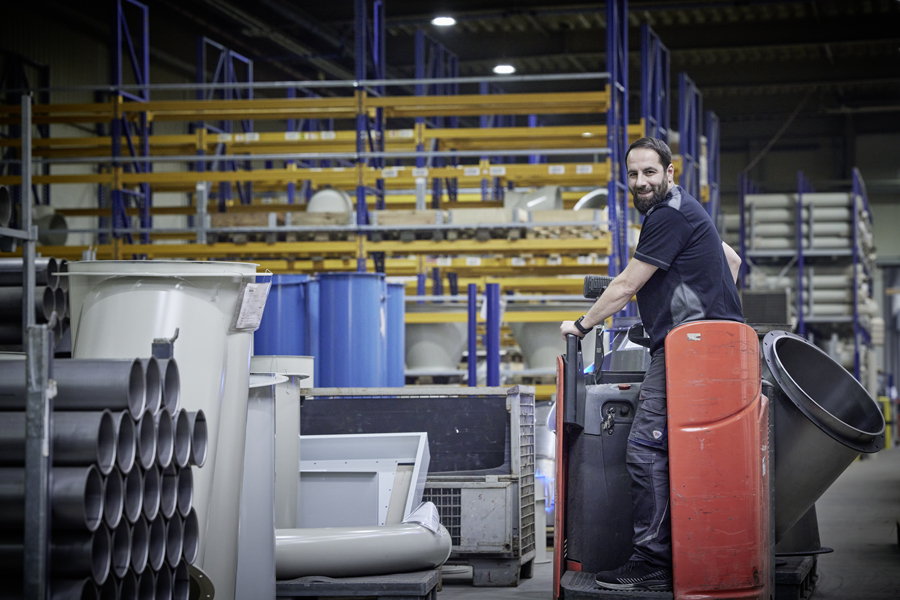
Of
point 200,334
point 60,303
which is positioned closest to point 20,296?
point 60,303

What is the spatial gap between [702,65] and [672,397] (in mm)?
16497

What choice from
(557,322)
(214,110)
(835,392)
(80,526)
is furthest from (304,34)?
(80,526)

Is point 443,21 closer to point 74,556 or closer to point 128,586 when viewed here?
point 128,586

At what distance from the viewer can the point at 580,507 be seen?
12.8 feet

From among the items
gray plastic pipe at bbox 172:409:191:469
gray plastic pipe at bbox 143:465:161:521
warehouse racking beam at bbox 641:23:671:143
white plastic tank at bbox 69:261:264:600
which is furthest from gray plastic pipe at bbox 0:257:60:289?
warehouse racking beam at bbox 641:23:671:143

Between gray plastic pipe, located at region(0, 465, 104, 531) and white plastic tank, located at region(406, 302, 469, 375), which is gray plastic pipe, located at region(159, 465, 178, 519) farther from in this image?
white plastic tank, located at region(406, 302, 469, 375)

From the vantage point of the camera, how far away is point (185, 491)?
10.7ft

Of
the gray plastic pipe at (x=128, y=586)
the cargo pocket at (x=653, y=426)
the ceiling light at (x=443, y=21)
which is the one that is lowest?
the gray plastic pipe at (x=128, y=586)

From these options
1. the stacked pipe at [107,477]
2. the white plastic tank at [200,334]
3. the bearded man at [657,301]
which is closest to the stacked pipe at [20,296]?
the white plastic tank at [200,334]

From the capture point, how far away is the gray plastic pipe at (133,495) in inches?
→ 115

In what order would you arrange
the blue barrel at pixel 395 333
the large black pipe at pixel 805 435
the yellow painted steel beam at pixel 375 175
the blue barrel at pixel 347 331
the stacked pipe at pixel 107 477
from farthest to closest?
the yellow painted steel beam at pixel 375 175 → the blue barrel at pixel 395 333 → the blue barrel at pixel 347 331 → the large black pipe at pixel 805 435 → the stacked pipe at pixel 107 477

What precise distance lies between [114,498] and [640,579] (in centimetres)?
186

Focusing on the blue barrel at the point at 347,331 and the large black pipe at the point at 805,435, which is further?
the blue barrel at the point at 347,331

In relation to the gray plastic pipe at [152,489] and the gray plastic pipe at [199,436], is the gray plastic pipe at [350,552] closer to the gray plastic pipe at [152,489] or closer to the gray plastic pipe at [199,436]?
the gray plastic pipe at [199,436]
